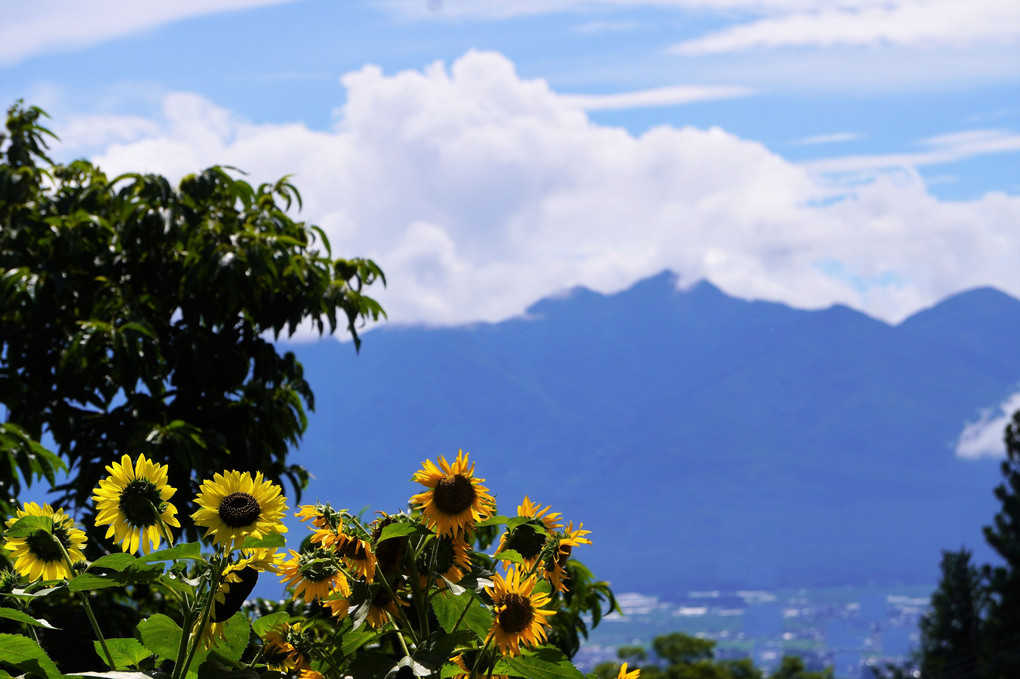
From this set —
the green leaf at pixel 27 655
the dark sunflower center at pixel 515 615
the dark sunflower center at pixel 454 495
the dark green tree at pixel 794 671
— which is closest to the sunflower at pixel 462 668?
the dark sunflower center at pixel 515 615

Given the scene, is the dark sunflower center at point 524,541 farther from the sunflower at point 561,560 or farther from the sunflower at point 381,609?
the sunflower at point 381,609

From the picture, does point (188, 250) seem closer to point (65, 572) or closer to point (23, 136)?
point (23, 136)

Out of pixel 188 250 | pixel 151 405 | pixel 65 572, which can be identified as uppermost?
pixel 188 250

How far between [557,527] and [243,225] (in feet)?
12.6

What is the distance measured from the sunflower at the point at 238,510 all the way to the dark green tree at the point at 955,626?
28949 millimetres

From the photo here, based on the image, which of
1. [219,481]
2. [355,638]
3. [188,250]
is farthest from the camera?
[188,250]

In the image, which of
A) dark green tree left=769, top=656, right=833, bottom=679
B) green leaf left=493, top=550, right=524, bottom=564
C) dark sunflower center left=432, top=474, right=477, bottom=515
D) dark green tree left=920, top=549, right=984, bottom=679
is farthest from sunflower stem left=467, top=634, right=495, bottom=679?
dark green tree left=769, top=656, right=833, bottom=679

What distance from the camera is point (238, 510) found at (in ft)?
4.72

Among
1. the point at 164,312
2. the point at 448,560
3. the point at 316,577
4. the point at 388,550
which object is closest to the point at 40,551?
the point at 316,577

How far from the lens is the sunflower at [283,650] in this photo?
1729 millimetres

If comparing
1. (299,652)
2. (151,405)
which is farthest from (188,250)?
(299,652)

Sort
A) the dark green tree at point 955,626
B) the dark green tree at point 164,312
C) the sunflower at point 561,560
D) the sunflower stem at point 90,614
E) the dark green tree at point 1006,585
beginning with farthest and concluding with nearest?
the dark green tree at point 955,626 → the dark green tree at point 1006,585 → the dark green tree at point 164,312 → the sunflower at point 561,560 → the sunflower stem at point 90,614

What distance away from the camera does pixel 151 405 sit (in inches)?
191

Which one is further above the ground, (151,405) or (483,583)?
(151,405)
